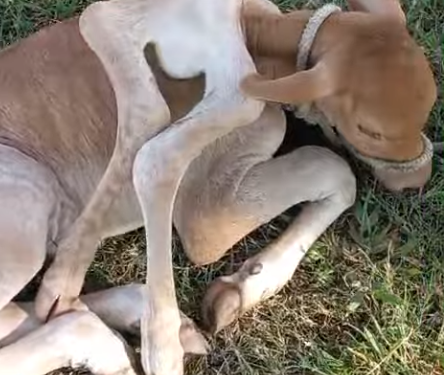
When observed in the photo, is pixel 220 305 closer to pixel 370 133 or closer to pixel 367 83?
pixel 370 133

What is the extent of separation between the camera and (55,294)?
3627 millimetres

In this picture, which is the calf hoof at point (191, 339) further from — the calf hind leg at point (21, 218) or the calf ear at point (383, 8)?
the calf ear at point (383, 8)

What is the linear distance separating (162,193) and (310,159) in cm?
55

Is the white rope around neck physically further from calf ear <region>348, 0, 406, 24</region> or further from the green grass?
the green grass

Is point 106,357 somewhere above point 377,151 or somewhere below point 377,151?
below

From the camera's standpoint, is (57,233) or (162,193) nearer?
(162,193)

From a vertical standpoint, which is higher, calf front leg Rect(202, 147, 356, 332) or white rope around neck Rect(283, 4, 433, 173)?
white rope around neck Rect(283, 4, 433, 173)

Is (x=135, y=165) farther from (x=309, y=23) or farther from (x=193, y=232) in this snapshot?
(x=309, y=23)

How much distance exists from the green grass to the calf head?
43 centimetres

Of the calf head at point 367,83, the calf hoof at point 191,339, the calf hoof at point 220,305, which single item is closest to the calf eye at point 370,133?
the calf head at point 367,83

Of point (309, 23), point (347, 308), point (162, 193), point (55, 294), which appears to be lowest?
point (347, 308)

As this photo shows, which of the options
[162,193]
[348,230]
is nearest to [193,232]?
[162,193]

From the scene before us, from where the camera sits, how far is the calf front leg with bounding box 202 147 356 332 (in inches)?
145

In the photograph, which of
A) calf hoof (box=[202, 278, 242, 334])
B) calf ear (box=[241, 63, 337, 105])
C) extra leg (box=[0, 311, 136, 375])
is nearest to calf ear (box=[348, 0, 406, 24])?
calf ear (box=[241, 63, 337, 105])
